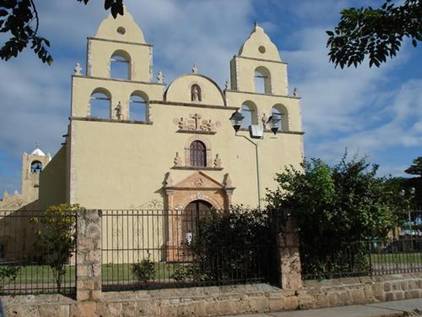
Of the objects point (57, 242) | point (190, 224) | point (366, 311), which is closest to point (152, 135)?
point (190, 224)

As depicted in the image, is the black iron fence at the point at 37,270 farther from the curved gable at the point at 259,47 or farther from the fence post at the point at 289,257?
the curved gable at the point at 259,47

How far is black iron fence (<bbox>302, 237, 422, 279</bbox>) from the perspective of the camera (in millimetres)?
11336

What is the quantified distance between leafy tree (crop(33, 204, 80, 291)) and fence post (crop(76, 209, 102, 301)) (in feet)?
1.70

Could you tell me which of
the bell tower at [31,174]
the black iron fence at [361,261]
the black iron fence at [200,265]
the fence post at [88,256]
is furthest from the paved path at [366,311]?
the bell tower at [31,174]

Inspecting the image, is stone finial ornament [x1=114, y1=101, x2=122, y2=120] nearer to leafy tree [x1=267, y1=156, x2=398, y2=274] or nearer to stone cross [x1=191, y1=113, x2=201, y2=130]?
stone cross [x1=191, y1=113, x2=201, y2=130]

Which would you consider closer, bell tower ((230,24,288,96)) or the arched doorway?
the arched doorway

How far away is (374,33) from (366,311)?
6.18 metres

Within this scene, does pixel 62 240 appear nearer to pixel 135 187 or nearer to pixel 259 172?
pixel 135 187

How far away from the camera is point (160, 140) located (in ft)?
84.5

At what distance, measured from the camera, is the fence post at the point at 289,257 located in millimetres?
10695

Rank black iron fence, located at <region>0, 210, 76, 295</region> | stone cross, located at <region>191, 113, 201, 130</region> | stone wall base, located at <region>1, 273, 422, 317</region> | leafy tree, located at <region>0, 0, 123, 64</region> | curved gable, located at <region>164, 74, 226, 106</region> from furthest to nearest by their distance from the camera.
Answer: curved gable, located at <region>164, 74, 226, 106</region>, stone cross, located at <region>191, 113, 201, 130</region>, black iron fence, located at <region>0, 210, 76, 295</region>, stone wall base, located at <region>1, 273, 422, 317</region>, leafy tree, located at <region>0, 0, 123, 64</region>

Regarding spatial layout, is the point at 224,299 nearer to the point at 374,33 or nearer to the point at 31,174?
the point at 374,33

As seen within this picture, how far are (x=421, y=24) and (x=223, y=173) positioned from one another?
69.1 ft

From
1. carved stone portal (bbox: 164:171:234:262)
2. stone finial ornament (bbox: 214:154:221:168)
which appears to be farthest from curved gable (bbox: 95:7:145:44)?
carved stone portal (bbox: 164:171:234:262)
